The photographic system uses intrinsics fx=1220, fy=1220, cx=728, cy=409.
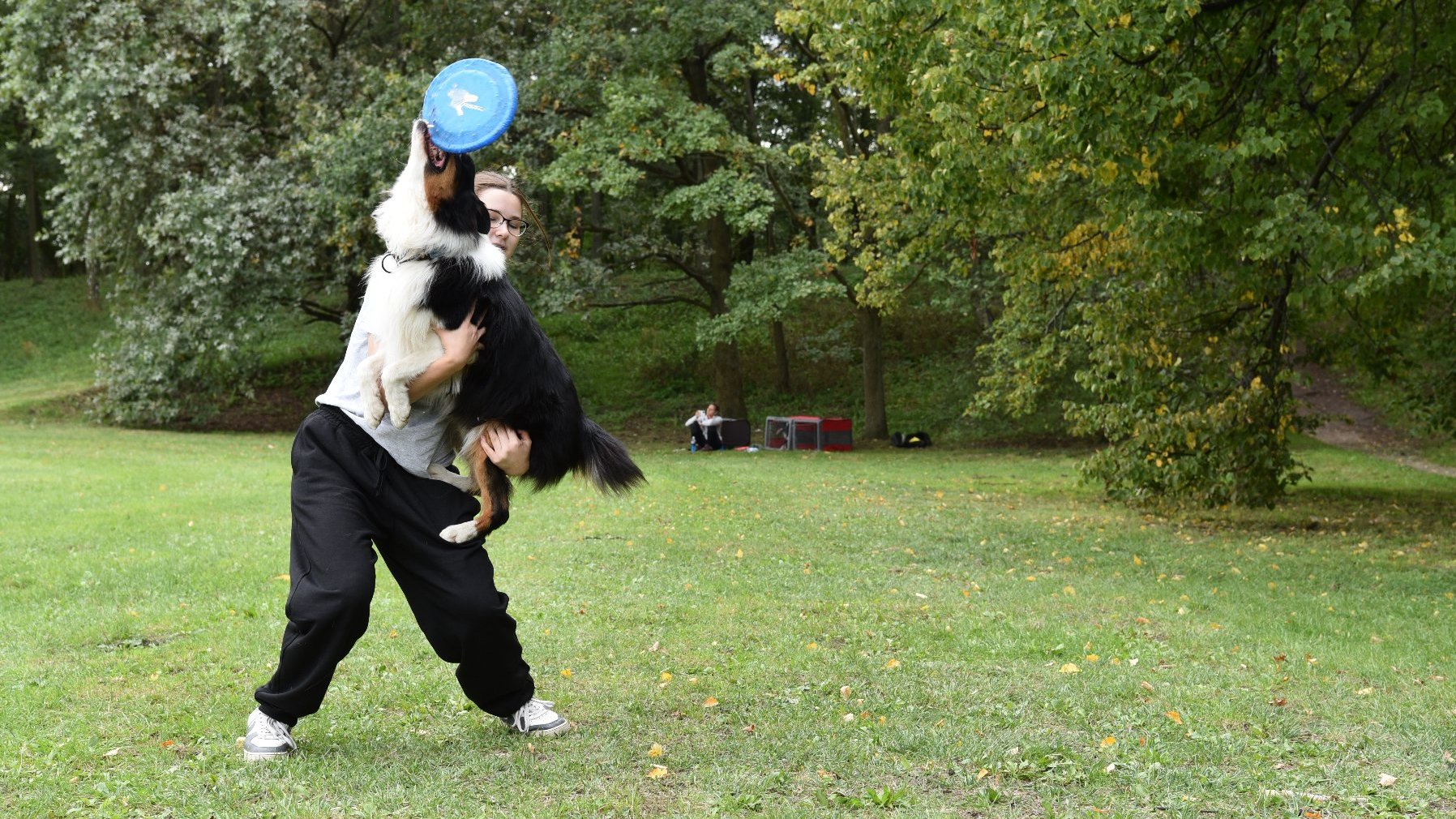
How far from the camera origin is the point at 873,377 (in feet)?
89.2

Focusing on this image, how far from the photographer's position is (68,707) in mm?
5262

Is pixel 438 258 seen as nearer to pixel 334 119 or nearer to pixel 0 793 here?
pixel 0 793

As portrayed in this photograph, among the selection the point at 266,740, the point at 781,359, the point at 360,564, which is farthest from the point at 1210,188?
the point at 781,359

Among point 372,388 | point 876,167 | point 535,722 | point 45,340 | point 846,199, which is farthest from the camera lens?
point 45,340

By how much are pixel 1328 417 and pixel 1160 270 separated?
533 centimetres

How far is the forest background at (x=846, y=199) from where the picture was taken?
447 inches

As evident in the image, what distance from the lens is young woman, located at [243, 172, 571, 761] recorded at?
13.9 feet

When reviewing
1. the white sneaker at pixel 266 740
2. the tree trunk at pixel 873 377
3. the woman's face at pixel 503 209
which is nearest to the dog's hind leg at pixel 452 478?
the woman's face at pixel 503 209

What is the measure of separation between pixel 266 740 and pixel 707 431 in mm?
20851

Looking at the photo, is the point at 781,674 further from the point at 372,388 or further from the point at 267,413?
the point at 267,413

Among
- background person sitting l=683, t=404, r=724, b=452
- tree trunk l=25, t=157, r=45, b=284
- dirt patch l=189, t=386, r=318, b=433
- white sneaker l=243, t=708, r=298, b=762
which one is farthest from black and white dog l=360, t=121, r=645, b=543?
tree trunk l=25, t=157, r=45, b=284

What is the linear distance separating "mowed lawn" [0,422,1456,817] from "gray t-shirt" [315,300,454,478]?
1.12m

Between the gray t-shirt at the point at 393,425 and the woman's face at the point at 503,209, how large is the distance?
530 mm

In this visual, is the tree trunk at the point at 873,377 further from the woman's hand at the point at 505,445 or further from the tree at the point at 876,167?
the woman's hand at the point at 505,445
